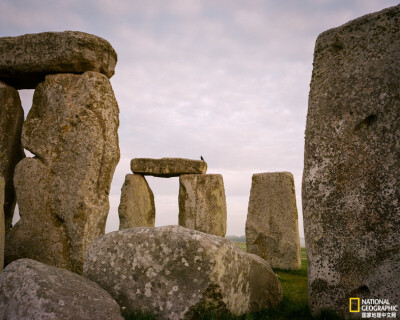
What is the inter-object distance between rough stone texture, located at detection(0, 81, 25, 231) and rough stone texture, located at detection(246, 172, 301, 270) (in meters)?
5.05

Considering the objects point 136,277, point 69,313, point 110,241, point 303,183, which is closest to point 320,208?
point 303,183

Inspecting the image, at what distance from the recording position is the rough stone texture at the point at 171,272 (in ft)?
8.83

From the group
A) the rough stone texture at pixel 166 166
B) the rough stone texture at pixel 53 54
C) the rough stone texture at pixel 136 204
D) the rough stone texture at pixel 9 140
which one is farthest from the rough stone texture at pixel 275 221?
the rough stone texture at pixel 9 140

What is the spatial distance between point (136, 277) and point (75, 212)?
7.58ft

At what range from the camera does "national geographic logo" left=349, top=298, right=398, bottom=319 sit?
2.68m

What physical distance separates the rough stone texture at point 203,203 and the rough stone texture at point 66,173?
20.9ft

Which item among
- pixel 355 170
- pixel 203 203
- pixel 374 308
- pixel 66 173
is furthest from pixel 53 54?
pixel 203 203

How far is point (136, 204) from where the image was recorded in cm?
1146

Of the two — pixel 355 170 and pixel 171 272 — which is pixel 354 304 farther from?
pixel 171 272

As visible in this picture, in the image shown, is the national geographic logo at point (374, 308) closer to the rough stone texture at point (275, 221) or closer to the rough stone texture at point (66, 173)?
the rough stone texture at point (66, 173)

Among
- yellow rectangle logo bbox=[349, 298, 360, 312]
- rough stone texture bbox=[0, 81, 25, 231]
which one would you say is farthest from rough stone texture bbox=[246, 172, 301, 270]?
yellow rectangle logo bbox=[349, 298, 360, 312]

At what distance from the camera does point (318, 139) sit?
3158mm

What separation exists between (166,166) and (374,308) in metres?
9.34

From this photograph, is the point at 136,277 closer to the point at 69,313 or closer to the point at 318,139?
the point at 69,313
